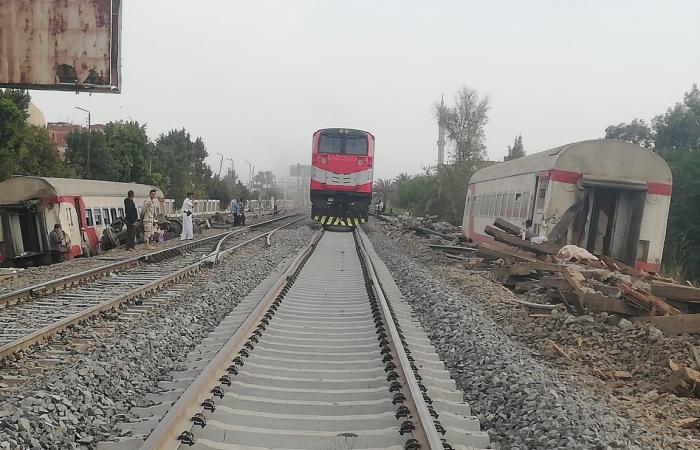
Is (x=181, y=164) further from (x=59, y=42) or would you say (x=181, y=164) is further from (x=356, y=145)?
(x=59, y=42)

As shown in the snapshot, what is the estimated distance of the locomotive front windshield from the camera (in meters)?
24.9

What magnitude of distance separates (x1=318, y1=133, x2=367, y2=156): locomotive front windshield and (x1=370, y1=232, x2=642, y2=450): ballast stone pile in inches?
676

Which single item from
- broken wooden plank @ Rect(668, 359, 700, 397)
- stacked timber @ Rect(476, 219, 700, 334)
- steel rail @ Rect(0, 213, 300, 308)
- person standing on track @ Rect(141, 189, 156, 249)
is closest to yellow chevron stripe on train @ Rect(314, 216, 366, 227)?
person standing on track @ Rect(141, 189, 156, 249)

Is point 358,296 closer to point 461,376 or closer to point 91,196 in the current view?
point 461,376

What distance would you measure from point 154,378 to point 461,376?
2769 mm

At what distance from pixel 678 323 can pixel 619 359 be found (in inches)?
40.9

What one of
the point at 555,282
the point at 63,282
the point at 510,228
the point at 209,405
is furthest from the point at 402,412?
the point at 510,228

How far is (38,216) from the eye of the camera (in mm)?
17734

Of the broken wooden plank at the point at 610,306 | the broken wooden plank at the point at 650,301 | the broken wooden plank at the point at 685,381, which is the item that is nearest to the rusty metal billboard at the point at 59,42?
the broken wooden plank at the point at 610,306

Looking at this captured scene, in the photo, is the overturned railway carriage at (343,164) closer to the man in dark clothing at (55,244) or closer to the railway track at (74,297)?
the man in dark clothing at (55,244)

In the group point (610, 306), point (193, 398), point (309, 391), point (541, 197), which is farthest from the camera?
point (541, 197)

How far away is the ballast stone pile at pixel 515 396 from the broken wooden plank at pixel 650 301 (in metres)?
1.90

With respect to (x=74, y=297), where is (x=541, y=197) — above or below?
above

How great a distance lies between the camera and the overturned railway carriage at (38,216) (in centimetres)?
1750
